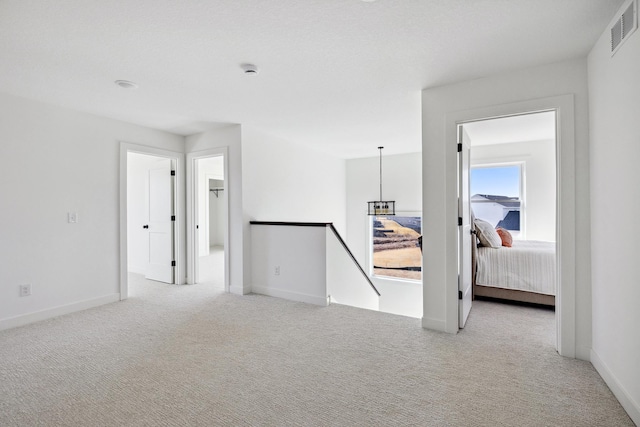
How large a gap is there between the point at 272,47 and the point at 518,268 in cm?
365

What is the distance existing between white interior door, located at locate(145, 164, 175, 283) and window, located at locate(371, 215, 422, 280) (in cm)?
426

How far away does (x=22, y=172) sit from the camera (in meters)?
3.13

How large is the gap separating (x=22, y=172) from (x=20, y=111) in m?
0.61

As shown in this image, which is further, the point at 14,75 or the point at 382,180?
the point at 382,180

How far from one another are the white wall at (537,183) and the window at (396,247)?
7.27 feet

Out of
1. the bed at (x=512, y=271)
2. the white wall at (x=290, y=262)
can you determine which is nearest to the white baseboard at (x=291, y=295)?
the white wall at (x=290, y=262)

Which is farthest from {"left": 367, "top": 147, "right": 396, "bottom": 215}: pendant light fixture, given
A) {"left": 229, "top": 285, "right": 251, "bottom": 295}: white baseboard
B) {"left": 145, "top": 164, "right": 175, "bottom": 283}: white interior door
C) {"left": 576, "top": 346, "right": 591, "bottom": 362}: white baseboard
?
{"left": 576, "top": 346, "right": 591, "bottom": 362}: white baseboard

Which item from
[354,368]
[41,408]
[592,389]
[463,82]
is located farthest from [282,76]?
[592,389]

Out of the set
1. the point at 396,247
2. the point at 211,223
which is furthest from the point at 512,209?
the point at 211,223

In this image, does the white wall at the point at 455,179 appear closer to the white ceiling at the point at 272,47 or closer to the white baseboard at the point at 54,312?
the white ceiling at the point at 272,47

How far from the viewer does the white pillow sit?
13.0 feet

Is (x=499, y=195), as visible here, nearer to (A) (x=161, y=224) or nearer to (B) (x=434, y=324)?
(B) (x=434, y=324)

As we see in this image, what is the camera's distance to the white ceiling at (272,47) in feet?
5.95

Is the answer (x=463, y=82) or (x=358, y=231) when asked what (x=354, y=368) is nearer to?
(x=463, y=82)
